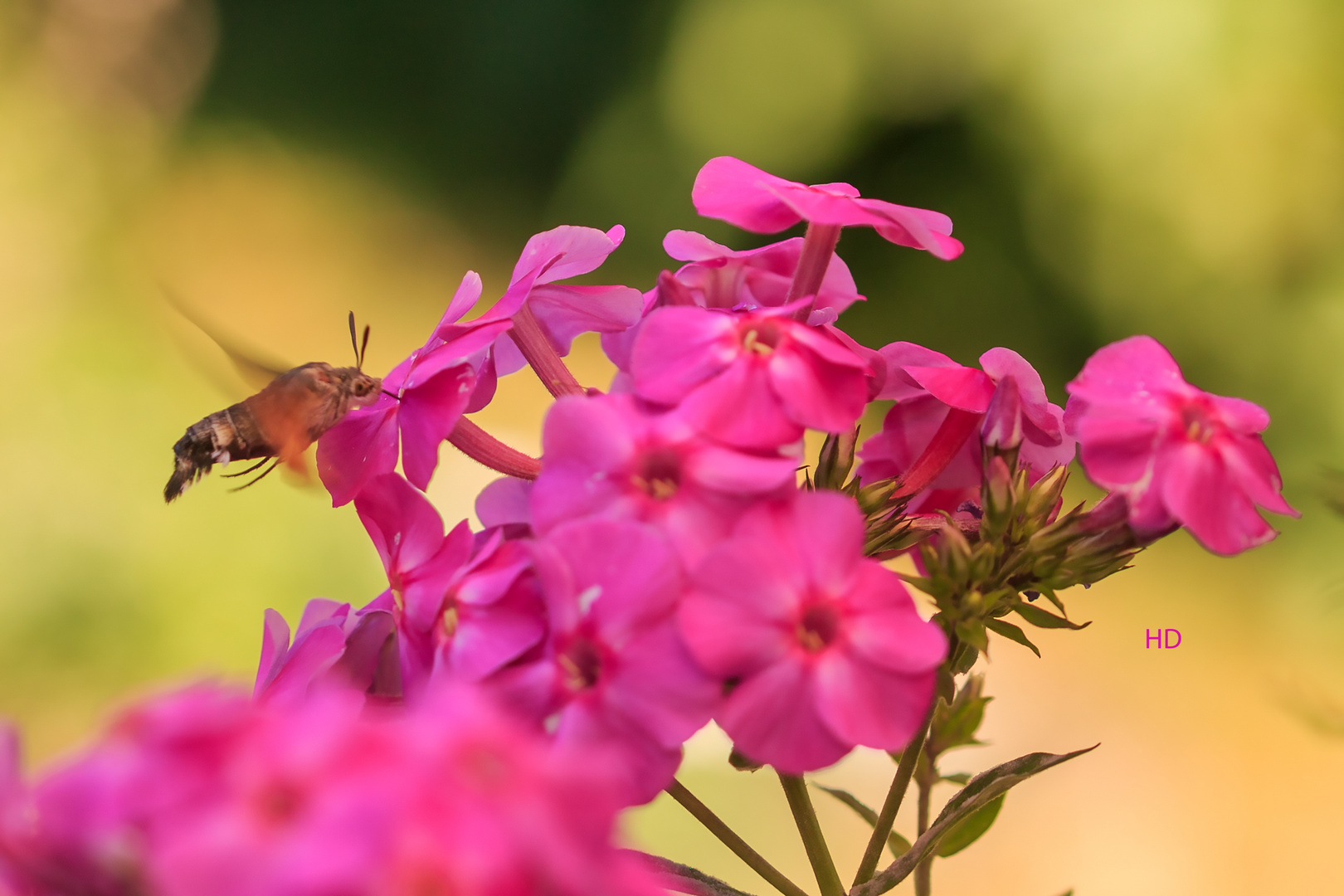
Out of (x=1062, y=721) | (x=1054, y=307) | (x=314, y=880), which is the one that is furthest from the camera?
(x=1054, y=307)

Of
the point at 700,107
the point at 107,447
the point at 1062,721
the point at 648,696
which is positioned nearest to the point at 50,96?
the point at 107,447

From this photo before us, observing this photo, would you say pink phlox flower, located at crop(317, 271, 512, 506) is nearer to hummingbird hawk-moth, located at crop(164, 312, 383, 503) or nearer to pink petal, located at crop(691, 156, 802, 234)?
hummingbird hawk-moth, located at crop(164, 312, 383, 503)

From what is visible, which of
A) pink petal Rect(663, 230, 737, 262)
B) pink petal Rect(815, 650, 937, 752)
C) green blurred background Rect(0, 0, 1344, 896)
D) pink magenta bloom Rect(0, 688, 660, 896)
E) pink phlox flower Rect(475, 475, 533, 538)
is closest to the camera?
pink magenta bloom Rect(0, 688, 660, 896)

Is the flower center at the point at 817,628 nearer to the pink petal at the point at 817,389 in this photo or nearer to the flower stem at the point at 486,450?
the pink petal at the point at 817,389

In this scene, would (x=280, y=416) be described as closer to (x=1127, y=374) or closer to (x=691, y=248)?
(x=691, y=248)

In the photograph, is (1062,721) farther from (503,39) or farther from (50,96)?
(50,96)

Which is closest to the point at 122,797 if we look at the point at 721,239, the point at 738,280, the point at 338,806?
the point at 338,806

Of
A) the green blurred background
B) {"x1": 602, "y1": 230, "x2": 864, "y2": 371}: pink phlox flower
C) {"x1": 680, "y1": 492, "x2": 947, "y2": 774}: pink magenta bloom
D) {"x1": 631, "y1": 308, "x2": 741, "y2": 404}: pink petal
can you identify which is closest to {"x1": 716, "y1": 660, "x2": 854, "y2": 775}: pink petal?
{"x1": 680, "y1": 492, "x2": 947, "y2": 774}: pink magenta bloom
